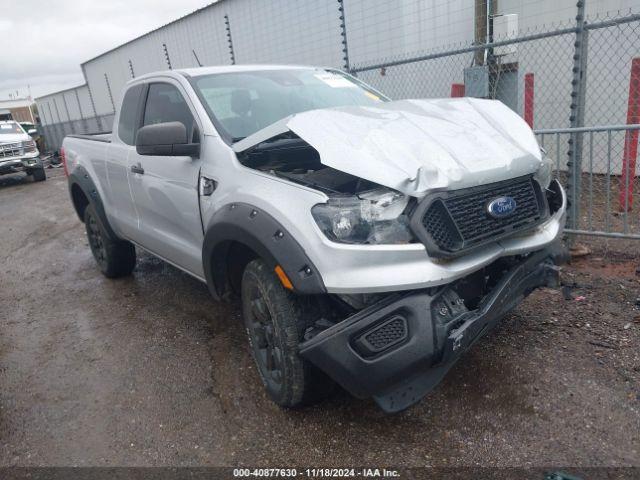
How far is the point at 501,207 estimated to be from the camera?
8.18ft

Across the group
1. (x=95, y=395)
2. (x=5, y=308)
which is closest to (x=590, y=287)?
(x=95, y=395)

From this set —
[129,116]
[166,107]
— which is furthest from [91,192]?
[166,107]

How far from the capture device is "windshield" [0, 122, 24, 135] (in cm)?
1518

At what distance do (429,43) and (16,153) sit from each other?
498 inches

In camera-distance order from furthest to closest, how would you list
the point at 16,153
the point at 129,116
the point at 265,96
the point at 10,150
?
the point at 16,153 < the point at 10,150 < the point at 129,116 < the point at 265,96

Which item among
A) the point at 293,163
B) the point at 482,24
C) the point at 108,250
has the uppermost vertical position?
the point at 482,24

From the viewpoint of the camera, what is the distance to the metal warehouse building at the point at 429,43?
21.2ft

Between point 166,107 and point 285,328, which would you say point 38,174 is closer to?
point 166,107

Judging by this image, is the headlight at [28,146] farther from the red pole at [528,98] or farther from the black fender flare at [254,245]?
the black fender flare at [254,245]

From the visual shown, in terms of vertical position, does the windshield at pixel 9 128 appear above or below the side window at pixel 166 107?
below

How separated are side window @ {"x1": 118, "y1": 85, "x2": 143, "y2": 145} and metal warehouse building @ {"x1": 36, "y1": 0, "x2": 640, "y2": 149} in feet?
9.51

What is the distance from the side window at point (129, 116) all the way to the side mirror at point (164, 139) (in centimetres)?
122

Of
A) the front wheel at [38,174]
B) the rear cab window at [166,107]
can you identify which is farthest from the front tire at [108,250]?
the front wheel at [38,174]

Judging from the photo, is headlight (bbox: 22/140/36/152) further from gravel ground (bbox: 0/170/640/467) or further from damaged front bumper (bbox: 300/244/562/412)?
damaged front bumper (bbox: 300/244/562/412)
